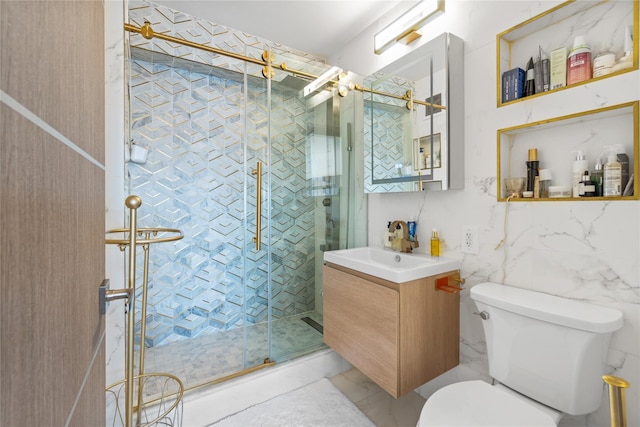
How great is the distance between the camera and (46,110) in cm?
28

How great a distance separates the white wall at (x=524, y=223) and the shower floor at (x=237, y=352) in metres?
0.86

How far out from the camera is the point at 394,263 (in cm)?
191

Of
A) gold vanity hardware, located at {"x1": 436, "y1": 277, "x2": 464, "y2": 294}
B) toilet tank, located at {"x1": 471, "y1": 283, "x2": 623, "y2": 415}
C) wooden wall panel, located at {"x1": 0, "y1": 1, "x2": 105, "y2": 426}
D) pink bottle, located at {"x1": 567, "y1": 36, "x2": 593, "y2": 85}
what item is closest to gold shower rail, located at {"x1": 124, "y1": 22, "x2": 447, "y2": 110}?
pink bottle, located at {"x1": 567, "y1": 36, "x2": 593, "y2": 85}

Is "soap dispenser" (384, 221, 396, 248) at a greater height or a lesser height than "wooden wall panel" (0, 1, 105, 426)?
lesser

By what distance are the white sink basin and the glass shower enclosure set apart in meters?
0.25

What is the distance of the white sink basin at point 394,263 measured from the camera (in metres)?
1.43

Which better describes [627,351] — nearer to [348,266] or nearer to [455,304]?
[455,304]

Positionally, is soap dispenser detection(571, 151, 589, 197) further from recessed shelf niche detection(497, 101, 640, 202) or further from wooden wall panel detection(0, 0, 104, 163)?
wooden wall panel detection(0, 0, 104, 163)

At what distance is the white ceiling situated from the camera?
206cm

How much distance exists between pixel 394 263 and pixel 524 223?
2.50ft

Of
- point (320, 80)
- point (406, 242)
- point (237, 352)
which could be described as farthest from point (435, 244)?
point (237, 352)

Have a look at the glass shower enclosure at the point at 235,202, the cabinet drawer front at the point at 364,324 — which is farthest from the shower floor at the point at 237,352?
the cabinet drawer front at the point at 364,324

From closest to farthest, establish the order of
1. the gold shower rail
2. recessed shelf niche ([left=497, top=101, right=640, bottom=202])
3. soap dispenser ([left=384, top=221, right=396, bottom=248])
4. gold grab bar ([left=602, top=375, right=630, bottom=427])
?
gold grab bar ([left=602, top=375, right=630, bottom=427]) < recessed shelf niche ([left=497, top=101, right=640, bottom=202]) < the gold shower rail < soap dispenser ([left=384, top=221, right=396, bottom=248])

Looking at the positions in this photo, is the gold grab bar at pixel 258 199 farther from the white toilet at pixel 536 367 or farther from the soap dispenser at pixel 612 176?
the soap dispenser at pixel 612 176
